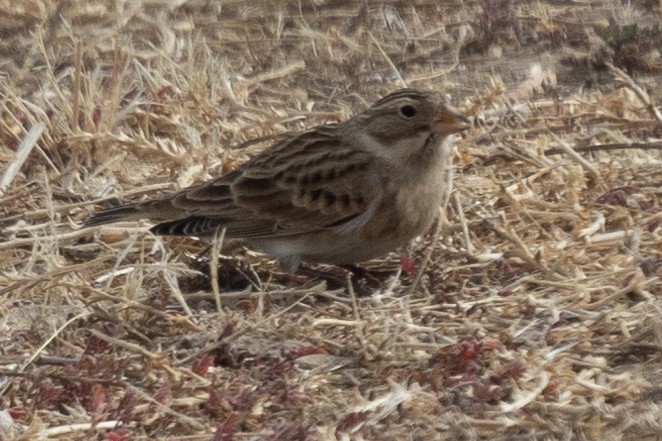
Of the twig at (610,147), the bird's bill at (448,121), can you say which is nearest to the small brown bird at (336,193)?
the bird's bill at (448,121)

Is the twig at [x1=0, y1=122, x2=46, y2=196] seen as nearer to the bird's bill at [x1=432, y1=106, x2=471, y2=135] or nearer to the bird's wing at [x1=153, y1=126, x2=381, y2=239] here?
the bird's wing at [x1=153, y1=126, x2=381, y2=239]

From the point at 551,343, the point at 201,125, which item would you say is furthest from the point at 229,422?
the point at 201,125

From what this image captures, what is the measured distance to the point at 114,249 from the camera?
759 centimetres

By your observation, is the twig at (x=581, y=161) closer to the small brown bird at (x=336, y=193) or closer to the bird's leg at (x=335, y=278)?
the small brown bird at (x=336, y=193)

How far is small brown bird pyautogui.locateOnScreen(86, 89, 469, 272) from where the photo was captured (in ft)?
23.6

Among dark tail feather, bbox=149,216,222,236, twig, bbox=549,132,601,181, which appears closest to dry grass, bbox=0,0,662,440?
twig, bbox=549,132,601,181

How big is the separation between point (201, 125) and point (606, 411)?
3872 millimetres

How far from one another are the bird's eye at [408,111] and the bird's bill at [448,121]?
0.39 ft

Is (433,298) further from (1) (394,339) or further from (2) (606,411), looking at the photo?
(2) (606,411)

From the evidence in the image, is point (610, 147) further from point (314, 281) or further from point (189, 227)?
point (189, 227)

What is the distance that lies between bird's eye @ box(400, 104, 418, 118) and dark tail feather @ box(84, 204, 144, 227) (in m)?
1.23

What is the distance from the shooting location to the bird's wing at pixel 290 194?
7.30 m

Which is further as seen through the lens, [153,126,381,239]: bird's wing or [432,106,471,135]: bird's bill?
[153,126,381,239]: bird's wing

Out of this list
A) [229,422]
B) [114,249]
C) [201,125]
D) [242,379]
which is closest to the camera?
[229,422]
